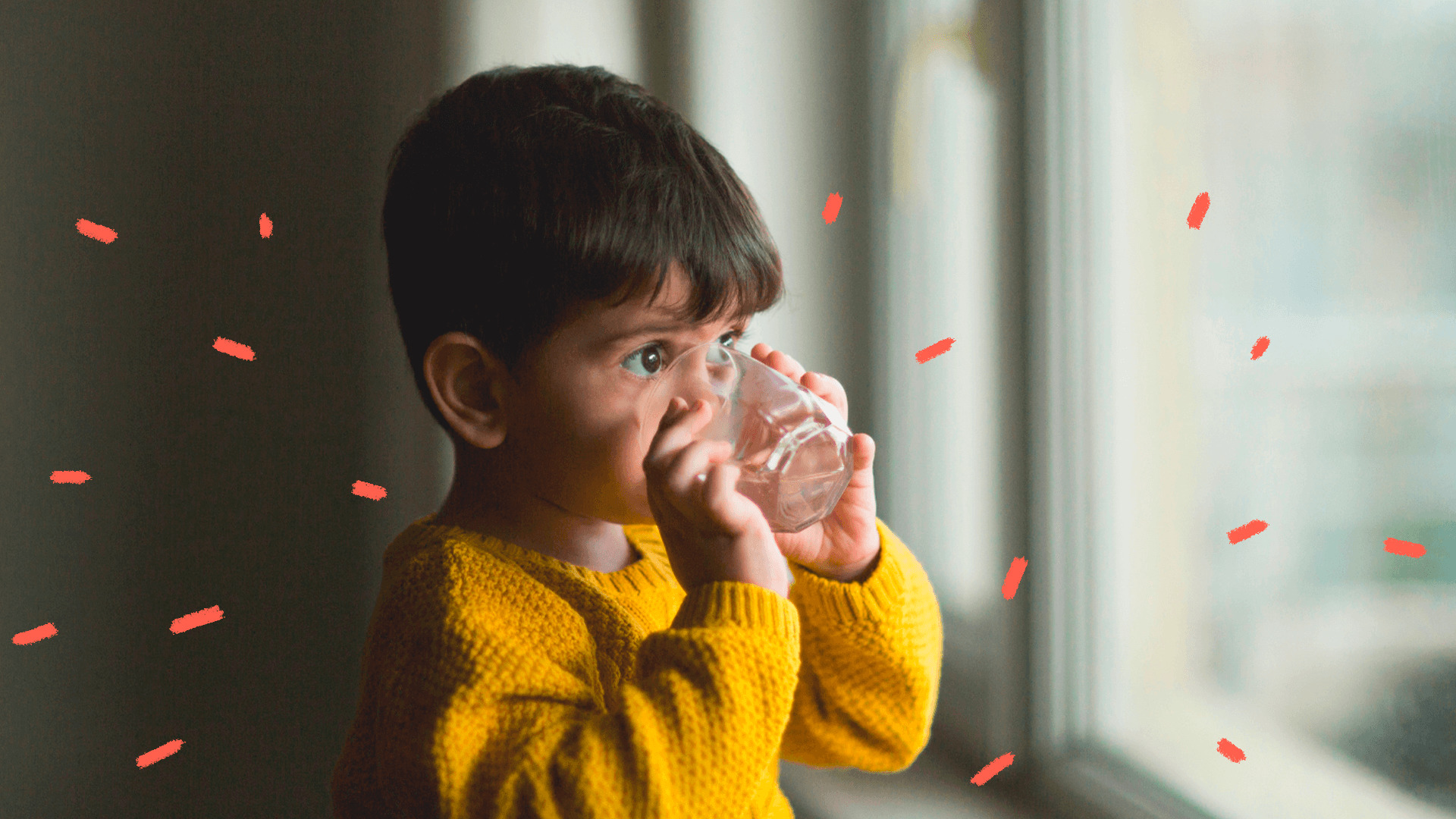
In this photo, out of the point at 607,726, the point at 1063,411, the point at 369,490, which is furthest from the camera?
the point at 369,490

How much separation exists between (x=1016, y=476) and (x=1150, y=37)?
34cm

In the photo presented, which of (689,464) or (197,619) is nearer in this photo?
(689,464)

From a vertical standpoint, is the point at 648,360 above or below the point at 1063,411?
above

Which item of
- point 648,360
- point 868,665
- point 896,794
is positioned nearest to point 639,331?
point 648,360

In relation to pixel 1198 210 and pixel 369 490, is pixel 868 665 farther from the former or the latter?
pixel 369 490

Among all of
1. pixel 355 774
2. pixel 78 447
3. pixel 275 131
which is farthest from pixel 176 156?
pixel 355 774

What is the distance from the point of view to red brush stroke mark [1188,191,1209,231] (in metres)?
0.66

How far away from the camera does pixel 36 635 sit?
0.79 m

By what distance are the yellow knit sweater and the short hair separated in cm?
11

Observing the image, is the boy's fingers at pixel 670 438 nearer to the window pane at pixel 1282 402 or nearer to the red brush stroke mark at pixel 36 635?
the window pane at pixel 1282 402

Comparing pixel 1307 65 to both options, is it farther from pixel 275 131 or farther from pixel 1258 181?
pixel 275 131

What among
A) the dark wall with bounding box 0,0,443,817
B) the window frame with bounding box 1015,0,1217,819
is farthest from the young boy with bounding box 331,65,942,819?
the dark wall with bounding box 0,0,443,817

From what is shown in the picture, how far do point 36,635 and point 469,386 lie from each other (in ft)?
1.67

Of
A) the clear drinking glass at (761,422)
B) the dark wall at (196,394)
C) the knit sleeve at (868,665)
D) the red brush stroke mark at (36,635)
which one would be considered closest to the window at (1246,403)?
the knit sleeve at (868,665)
